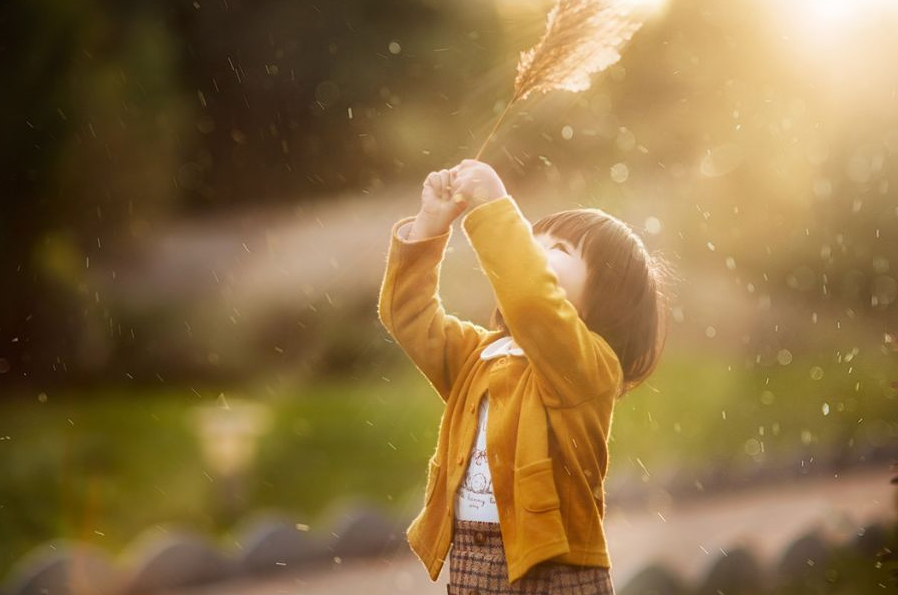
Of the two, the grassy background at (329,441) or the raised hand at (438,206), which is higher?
the grassy background at (329,441)

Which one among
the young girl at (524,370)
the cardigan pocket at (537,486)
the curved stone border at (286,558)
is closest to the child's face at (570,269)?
the young girl at (524,370)

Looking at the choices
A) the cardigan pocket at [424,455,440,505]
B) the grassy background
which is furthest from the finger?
the grassy background

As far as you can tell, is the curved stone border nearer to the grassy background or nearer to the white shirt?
the grassy background

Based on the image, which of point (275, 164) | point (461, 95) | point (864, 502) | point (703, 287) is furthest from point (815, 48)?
point (275, 164)

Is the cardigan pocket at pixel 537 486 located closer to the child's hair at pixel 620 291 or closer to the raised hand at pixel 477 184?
the child's hair at pixel 620 291

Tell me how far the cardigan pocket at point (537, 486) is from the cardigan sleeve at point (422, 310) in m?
0.28

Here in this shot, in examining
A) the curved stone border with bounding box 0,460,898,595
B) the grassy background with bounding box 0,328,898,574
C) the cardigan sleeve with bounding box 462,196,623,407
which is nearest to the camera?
the cardigan sleeve with bounding box 462,196,623,407

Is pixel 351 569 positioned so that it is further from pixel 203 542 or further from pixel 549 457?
pixel 549 457

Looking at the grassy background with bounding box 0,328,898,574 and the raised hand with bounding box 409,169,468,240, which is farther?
the grassy background with bounding box 0,328,898,574

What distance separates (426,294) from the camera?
1803 mm

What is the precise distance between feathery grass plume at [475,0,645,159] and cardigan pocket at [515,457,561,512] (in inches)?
20.6

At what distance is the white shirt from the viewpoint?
1.67 meters

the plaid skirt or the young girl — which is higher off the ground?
the young girl

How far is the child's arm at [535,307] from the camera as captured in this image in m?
1.57
